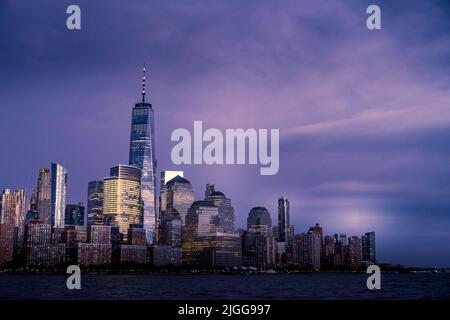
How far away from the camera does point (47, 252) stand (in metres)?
198
